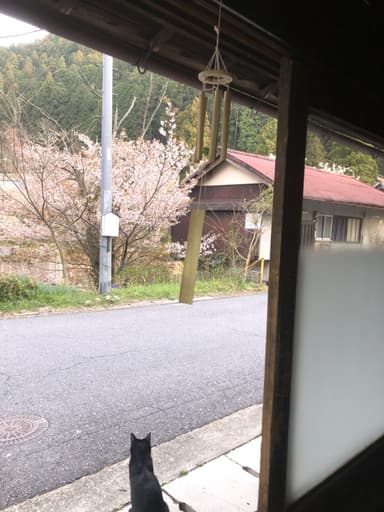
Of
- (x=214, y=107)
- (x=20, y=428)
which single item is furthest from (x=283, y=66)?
(x=20, y=428)

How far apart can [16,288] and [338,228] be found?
19.6 ft

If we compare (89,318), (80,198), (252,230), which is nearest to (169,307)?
(89,318)

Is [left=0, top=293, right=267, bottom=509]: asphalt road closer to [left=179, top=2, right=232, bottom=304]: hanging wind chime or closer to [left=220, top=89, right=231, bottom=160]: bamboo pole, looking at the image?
[left=179, top=2, right=232, bottom=304]: hanging wind chime

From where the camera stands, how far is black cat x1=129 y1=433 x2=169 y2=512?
1.56 meters

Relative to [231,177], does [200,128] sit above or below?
below

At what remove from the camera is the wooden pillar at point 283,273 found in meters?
1.30

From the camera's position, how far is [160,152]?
957 centimetres

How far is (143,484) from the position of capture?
64.6 inches

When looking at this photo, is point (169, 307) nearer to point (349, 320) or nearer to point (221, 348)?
point (221, 348)

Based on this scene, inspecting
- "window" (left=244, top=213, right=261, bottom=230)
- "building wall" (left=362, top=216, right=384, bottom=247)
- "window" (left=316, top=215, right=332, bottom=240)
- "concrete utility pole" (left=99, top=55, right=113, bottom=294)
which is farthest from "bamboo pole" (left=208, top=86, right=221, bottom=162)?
"window" (left=244, top=213, right=261, bottom=230)

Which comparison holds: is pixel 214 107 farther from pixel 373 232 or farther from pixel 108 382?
pixel 108 382

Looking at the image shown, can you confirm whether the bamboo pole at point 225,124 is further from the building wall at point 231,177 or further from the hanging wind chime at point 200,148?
the building wall at point 231,177

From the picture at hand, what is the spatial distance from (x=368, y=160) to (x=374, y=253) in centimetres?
51

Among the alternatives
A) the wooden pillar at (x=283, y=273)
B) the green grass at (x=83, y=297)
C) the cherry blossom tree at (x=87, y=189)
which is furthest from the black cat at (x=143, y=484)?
the cherry blossom tree at (x=87, y=189)
